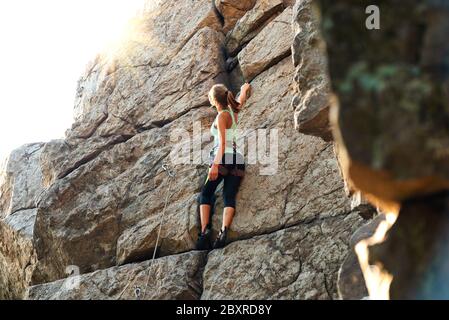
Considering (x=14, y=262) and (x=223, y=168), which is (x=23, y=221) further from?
(x=223, y=168)

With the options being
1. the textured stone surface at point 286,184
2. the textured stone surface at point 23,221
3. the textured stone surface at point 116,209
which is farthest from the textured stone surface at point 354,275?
the textured stone surface at point 23,221

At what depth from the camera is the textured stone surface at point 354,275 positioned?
7.50 meters

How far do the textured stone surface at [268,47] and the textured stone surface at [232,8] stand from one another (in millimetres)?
1838

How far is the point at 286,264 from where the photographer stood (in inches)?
398

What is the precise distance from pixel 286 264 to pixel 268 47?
533 centimetres

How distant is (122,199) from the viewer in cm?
1293

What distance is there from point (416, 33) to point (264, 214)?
6510 mm

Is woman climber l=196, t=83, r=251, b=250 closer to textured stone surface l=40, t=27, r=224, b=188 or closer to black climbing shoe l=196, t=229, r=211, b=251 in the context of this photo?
black climbing shoe l=196, t=229, r=211, b=251

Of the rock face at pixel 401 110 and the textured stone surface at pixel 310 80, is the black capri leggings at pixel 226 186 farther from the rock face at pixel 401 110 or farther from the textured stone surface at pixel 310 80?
the rock face at pixel 401 110

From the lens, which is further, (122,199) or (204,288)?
(122,199)

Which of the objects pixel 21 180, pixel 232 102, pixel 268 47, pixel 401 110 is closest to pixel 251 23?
pixel 268 47

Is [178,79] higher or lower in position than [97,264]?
higher
